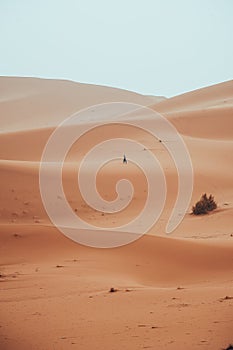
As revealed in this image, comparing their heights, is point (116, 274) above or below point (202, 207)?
below

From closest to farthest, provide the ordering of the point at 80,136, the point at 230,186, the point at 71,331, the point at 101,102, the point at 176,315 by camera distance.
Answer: the point at 71,331 < the point at 176,315 < the point at 230,186 < the point at 80,136 < the point at 101,102

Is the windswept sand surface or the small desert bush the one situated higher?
the small desert bush

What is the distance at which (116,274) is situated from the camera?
670cm

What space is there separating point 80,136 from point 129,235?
16261 millimetres

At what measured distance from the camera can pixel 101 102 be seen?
193 ft

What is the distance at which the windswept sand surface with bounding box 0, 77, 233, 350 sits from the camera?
418 cm

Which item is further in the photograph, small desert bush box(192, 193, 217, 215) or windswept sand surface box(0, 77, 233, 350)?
small desert bush box(192, 193, 217, 215)

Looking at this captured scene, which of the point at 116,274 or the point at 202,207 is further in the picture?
the point at 202,207

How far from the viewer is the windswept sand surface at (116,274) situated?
4.18 meters

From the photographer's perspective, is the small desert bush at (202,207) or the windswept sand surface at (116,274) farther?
the small desert bush at (202,207)

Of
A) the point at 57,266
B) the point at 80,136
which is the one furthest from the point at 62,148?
the point at 57,266

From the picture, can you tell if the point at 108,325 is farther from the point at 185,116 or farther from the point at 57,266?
the point at 185,116

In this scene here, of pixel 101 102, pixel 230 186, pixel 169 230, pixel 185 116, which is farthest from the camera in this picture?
pixel 101 102

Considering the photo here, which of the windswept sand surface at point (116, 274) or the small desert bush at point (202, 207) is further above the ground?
the small desert bush at point (202, 207)
